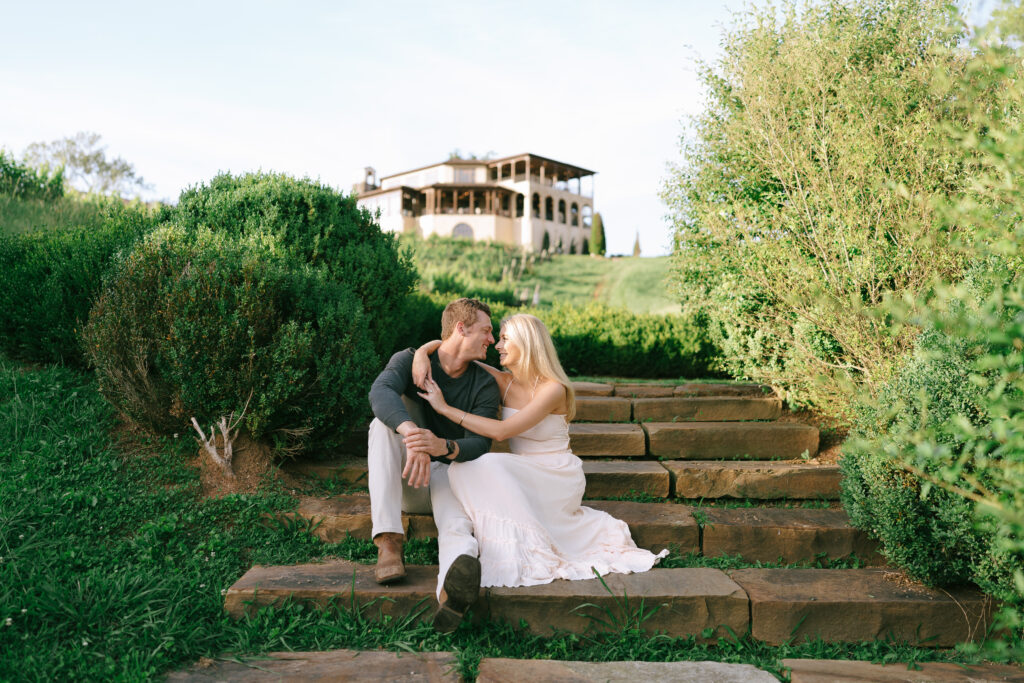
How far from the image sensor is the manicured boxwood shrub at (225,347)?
3957mm

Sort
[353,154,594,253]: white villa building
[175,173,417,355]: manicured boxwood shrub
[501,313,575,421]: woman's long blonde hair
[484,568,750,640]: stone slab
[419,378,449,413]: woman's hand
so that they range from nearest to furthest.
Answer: [484,568,750,640]: stone slab, [419,378,449,413]: woman's hand, [501,313,575,421]: woman's long blonde hair, [175,173,417,355]: manicured boxwood shrub, [353,154,594,253]: white villa building

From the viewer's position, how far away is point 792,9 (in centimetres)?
590

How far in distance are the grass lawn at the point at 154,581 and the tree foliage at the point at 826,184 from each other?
7.70 feet

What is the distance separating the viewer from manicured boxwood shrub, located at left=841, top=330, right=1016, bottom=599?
9.20 feet

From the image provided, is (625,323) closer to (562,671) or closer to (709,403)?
(709,403)

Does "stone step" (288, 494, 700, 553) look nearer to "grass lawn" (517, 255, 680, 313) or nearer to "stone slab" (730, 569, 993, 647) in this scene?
"stone slab" (730, 569, 993, 647)

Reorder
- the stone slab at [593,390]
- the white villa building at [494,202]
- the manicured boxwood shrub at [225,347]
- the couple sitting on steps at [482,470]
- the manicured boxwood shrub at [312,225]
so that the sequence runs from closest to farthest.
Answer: the couple sitting on steps at [482,470]
the manicured boxwood shrub at [225,347]
the manicured boxwood shrub at [312,225]
the stone slab at [593,390]
the white villa building at [494,202]

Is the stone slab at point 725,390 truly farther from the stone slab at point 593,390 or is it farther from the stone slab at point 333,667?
the stone slab at point 333,667

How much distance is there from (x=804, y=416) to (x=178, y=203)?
226 inches

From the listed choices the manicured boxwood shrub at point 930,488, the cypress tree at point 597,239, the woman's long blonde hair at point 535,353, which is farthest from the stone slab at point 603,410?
the cypress tree at point 597,239

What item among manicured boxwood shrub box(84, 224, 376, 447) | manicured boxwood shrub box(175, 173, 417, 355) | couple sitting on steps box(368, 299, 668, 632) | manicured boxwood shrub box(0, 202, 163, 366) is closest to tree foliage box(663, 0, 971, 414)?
couple sitting on steps box(368, 299, 668, 632)

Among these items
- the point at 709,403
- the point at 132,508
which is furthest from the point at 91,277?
the point at 709,403

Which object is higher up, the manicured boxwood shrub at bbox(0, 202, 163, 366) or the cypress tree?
the cypress tree

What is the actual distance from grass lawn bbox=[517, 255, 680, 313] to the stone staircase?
17919 mm
